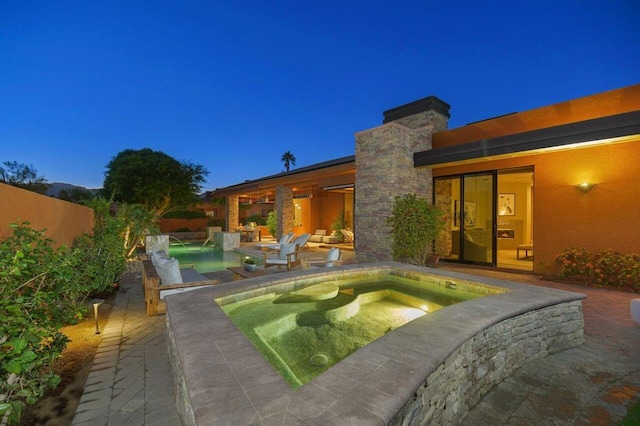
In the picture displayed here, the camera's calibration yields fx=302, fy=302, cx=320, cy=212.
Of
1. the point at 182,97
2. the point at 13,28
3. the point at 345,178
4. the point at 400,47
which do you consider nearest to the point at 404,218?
the point at 345,178

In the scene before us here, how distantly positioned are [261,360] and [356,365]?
679 mm

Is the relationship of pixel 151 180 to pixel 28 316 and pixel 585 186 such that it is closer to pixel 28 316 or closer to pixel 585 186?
pixel 28 316

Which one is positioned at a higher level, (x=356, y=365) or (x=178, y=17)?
(x=178, y=17)

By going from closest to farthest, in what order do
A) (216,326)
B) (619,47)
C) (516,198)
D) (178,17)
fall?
1. (216,326)
2. (516,198)
3. (178,17)
4. (619,47)

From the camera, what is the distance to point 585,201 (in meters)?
7.12

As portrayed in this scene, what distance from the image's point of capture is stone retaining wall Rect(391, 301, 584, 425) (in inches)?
84.5

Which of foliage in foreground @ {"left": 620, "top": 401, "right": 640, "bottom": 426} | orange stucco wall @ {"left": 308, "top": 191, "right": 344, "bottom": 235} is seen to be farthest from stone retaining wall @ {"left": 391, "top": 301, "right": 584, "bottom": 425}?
orange stucco wall @ {"left": 308, "top": 191, "right": 344, "bottom": 235}

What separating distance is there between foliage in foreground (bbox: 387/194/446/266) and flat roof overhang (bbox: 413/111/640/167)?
1.44 metres

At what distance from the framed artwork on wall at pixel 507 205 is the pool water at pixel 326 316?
723 centimetres

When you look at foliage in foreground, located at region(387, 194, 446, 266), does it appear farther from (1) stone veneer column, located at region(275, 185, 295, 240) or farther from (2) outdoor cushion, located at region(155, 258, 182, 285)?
(1) stone veneer column, located at region(275, 185, 295, 240)

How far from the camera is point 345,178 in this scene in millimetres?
13305

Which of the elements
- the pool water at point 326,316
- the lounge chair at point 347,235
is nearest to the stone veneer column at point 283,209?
the lounge chair at point 347,235

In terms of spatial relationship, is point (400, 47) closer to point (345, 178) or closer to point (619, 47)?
point (619, 47)

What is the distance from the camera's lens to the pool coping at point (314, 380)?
1597 mm
